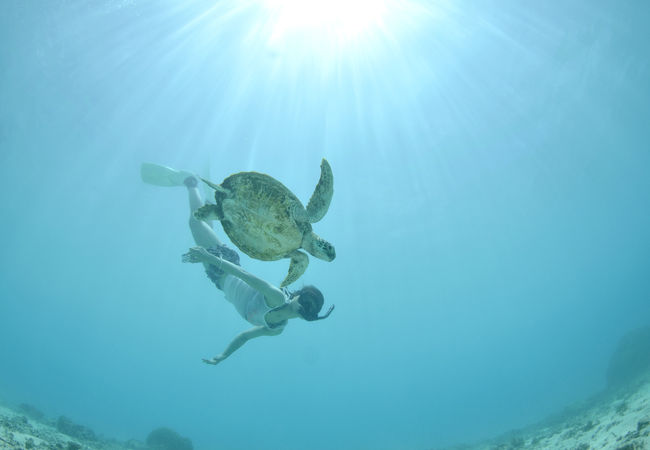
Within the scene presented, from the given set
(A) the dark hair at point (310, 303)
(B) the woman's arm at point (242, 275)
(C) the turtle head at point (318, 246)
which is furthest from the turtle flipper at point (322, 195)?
(B) the woman's arm at point (242, 275)

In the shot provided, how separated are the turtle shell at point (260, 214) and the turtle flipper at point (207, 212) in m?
0.09

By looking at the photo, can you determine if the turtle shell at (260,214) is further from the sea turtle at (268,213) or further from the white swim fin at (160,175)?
the white swim fin at (160,175)

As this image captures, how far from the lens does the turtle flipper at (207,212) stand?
4.16 m

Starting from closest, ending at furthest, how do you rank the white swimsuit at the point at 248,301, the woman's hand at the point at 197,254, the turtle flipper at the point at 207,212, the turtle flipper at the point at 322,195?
the turtle flipper at the point at 322,195 < the turtle flipper at the point at 207,212 < the woman's hand at the point at 197,254 < the white swimsuit at the point at 248,301

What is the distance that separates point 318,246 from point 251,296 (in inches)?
100

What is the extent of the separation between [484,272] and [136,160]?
56755mm

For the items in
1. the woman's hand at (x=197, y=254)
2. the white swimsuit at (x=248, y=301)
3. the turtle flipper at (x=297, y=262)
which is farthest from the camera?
the white swimsuit at (x=248, y=301)

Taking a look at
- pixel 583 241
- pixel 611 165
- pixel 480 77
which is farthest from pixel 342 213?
pixel 583 241

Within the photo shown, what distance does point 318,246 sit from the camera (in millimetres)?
3979

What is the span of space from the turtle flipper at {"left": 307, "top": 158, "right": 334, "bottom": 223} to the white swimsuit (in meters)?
2.22

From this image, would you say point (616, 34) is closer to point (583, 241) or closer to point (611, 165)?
point (611, 165)

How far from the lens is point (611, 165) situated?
1243 inches

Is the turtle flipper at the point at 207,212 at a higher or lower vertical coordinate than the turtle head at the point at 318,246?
higher

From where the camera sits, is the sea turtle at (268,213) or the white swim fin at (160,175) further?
the white swim fin at (160,175)
